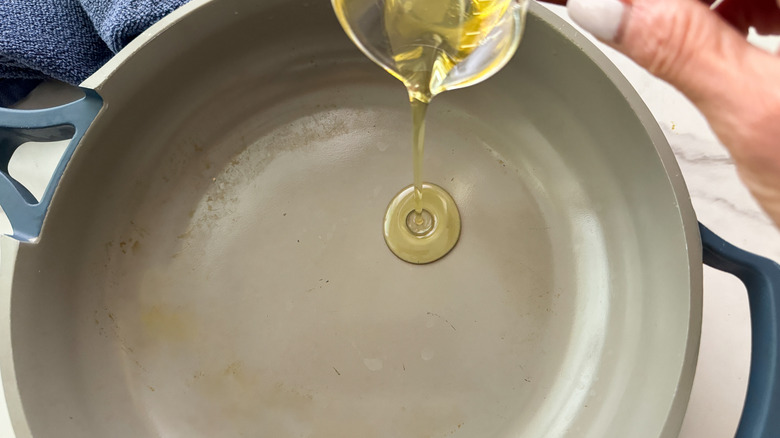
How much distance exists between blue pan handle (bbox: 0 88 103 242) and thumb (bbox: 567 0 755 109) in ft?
1.63

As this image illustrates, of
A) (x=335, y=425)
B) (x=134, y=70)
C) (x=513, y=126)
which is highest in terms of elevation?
(x=134, y=70)

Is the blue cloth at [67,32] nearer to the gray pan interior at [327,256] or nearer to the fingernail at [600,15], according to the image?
the gray pan interior at [327,256]

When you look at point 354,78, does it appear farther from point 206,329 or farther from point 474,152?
point 206,329

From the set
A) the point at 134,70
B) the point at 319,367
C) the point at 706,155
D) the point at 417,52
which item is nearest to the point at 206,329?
the point at 319,367

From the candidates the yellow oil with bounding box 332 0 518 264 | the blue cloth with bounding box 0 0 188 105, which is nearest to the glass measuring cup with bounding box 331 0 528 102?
the yellow oil with bounding box 332 0 518 264

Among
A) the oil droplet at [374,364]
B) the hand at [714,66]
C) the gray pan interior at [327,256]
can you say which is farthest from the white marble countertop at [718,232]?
the oil droplet at [374,364]

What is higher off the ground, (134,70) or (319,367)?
(134,70)

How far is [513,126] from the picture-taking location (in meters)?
0.70

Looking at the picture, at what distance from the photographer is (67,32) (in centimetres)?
66

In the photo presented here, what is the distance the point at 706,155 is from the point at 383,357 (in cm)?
51

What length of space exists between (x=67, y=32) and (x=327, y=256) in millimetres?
425

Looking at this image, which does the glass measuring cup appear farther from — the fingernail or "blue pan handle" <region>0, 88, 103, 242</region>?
"blue pan handle" <region>0, 88, 103, 242</region>

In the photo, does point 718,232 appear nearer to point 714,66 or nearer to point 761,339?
point 761,339

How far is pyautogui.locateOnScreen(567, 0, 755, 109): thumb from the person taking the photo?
1.35 ft
